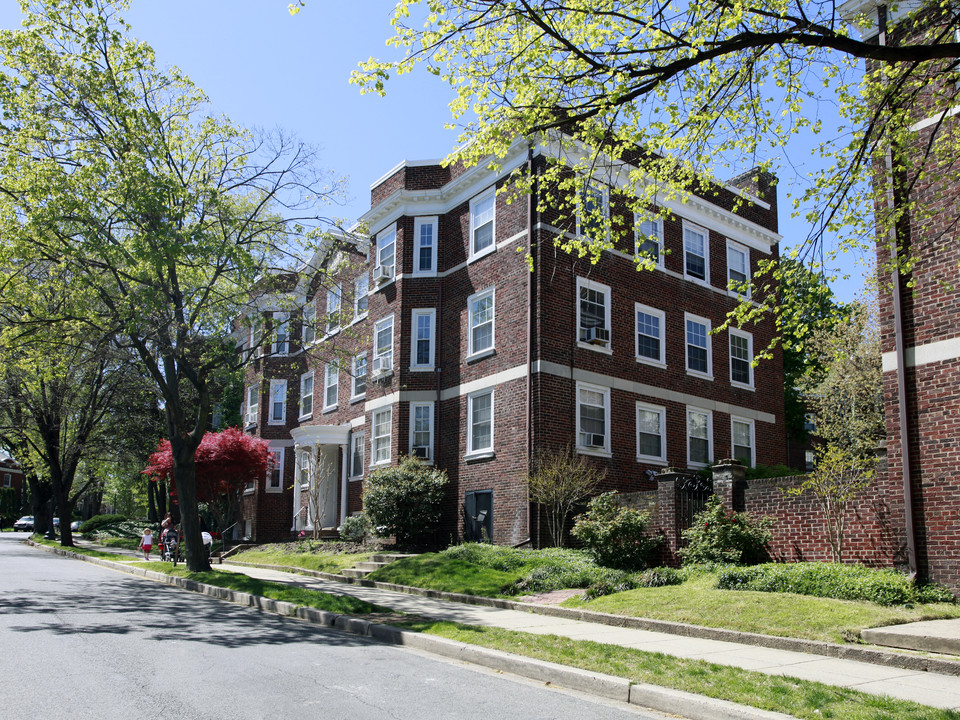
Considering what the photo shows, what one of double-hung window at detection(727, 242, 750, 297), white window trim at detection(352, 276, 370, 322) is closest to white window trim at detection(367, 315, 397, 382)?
white window trim at detection(352, 276, 370, 322)

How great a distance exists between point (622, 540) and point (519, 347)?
7.15 meters

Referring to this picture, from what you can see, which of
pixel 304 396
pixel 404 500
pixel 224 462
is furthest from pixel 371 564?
pixel 304 396

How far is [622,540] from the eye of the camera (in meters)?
16.3

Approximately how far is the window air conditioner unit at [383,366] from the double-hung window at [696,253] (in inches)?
393

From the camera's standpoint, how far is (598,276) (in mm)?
23453

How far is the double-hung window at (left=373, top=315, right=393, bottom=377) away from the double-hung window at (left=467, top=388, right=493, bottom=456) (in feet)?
12.2

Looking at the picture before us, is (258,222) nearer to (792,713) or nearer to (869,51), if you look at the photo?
(869,51)

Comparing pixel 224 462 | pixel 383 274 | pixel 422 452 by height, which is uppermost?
pixel 383 274

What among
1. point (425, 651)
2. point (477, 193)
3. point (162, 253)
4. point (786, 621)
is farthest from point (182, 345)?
point (786, 621)

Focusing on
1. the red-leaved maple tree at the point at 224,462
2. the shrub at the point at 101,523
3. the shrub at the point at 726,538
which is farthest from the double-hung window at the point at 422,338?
the shrub at the point at 101,523

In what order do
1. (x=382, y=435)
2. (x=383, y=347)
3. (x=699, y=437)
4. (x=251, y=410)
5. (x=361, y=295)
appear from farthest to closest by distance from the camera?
(x=251, y=410), (x=361, y=295), (x=383, y=347), (x=382, y=435), (x=699, y=437)

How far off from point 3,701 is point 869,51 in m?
9.33

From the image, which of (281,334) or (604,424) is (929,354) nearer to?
(604,424)

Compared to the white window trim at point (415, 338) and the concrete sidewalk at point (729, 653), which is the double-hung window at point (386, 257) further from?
the concrete sidewalk at point (729, 653)
